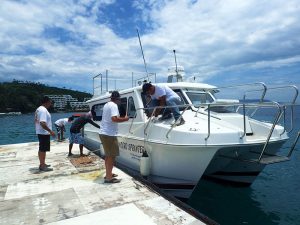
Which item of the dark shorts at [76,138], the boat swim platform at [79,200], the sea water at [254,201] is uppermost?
the dark shorts at [76,138]

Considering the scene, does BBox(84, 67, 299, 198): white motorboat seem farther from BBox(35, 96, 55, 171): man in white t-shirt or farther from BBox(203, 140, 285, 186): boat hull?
BBox(35, 96, 55, 171): man in white t-shirt

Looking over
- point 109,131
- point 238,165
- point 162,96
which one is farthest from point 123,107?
point 238,165

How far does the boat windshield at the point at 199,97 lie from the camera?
7535 millimetres

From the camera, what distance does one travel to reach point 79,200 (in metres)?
4.84

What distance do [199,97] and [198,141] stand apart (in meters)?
2.58

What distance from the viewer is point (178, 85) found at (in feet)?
24.8

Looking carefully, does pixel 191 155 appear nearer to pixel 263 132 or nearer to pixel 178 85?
pixel 263 132

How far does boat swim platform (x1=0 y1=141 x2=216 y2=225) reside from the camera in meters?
4.07

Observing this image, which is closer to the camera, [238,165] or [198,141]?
[198,141]

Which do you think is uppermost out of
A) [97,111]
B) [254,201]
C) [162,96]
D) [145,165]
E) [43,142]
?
[162,96]

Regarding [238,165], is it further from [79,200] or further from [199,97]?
[79,200]

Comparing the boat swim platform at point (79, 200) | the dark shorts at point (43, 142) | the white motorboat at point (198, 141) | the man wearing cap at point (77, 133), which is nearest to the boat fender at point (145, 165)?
the white motorboat at point (198, 141)

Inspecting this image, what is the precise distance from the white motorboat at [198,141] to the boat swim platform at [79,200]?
78cm

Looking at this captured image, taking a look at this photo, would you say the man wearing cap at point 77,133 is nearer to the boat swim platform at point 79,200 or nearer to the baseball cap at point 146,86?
the boat swim platform at point 79,200
